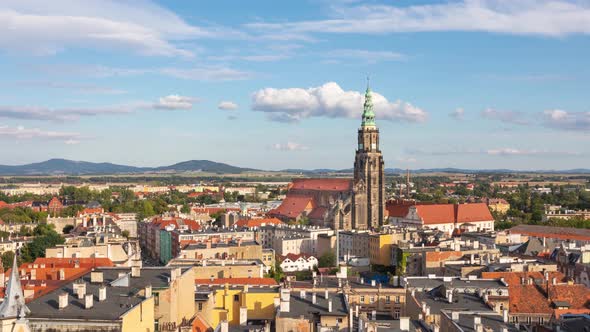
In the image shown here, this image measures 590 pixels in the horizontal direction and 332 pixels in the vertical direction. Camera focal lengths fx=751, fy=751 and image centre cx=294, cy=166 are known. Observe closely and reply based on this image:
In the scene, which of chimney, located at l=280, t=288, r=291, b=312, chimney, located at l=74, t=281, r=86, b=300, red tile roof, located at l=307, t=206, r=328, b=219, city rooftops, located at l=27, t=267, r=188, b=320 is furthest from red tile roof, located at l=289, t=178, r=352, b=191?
chimney, located at l=74, t=281, r=86, b=300

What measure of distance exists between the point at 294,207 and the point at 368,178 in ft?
85.7

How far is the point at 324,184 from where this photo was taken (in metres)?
181

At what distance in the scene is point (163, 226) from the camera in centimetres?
13312

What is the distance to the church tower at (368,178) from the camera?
520ft

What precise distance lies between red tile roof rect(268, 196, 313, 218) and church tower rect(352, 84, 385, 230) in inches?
756

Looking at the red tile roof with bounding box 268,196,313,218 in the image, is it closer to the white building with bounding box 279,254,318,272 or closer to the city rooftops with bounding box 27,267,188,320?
the white building with bounding box 279,254,318,272

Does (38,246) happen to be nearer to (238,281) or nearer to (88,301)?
(238,281)

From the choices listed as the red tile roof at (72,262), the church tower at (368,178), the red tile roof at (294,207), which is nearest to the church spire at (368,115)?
the church tower at (368,178)

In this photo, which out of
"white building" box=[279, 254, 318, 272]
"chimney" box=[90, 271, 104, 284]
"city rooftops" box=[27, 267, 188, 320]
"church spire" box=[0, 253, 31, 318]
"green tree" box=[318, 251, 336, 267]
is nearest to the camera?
"church spire" box=[0, 253, 31, 318]

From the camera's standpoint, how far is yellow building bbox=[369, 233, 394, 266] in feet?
373

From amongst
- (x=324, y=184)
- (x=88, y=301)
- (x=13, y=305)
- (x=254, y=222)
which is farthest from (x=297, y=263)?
(x=13, y=305)

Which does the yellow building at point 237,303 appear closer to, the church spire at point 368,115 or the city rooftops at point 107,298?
the city rooftops at point 107,298

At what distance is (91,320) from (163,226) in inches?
3908

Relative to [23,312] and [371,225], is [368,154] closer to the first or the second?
[371,225]
